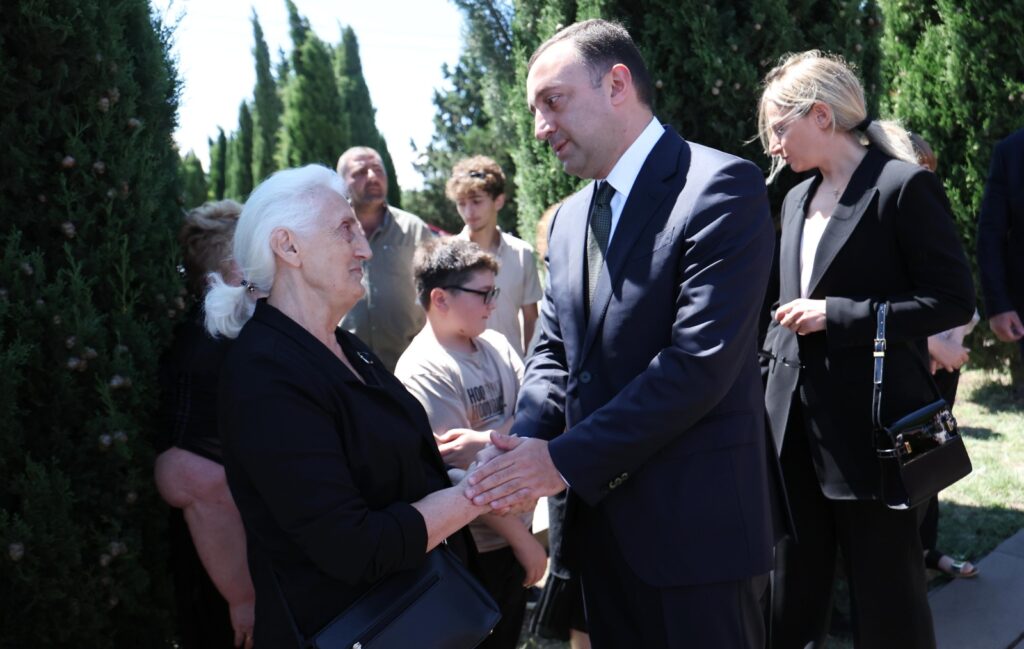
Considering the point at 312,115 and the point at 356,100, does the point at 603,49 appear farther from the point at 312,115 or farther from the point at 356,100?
the point at 356,100

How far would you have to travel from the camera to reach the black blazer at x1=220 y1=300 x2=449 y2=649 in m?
2.03

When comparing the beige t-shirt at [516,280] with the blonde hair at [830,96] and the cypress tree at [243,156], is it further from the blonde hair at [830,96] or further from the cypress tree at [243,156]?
the cypress tree at [243,156]

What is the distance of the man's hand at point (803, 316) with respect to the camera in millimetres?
3129

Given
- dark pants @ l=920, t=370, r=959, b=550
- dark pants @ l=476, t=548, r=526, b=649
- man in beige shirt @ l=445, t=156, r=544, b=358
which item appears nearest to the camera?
dark pants @ l=476, t=548, r=526, b=649

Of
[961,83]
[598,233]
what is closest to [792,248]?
[598,233]

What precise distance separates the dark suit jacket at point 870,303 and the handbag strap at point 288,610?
187cm

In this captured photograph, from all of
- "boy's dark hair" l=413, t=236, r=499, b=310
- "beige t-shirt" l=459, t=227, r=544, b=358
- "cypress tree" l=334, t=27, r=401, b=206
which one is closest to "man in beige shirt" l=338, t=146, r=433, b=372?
"beige t-shirt" l=459, t=227, r=544, b=358

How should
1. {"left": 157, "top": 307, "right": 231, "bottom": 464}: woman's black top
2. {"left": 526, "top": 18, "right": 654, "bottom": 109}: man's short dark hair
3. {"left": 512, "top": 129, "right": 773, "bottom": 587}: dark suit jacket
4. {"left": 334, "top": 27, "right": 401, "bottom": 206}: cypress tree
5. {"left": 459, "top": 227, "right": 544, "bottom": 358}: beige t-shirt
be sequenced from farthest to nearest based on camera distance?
{"left": 334, "top": 27, "right": 401, "bottom": 206}: cypress tree
{"left": 459, "top": 227, "right": 544, "bottom": 358}: beige t-shirt
{"left": 157, "top": 307, "right": 231, "bottom": 464}: woman's black top
{"left": 526, "top": 18, "right": 654, "bottom": 109}: man's short dark hair
{"left": 512, "top": 129, "right": 773, "bottom": 587}: dark suit jacket

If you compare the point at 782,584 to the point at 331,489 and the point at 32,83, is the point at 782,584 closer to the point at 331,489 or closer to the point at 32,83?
the point at 331,489

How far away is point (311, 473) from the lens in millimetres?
2027

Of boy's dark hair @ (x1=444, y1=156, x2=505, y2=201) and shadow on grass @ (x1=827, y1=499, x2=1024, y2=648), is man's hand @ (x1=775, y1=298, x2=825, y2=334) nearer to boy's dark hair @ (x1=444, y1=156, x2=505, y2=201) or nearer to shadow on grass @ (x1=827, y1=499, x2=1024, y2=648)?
shadow on grass @ (x1=827, y1=499, x2=1024, y2=648)

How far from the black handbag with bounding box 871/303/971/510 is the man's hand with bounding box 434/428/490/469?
4.15ft

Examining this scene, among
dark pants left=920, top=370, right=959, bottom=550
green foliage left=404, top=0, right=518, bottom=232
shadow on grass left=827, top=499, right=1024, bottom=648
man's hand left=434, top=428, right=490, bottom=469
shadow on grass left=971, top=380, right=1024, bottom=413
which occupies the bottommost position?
shadow on grass left=971, top=380, right=1024, bottom=413

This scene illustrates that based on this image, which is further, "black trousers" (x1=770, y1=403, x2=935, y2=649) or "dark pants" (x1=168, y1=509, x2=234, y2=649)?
"black trousers" (x1=770, y1=403, x2=935, y2=649)
